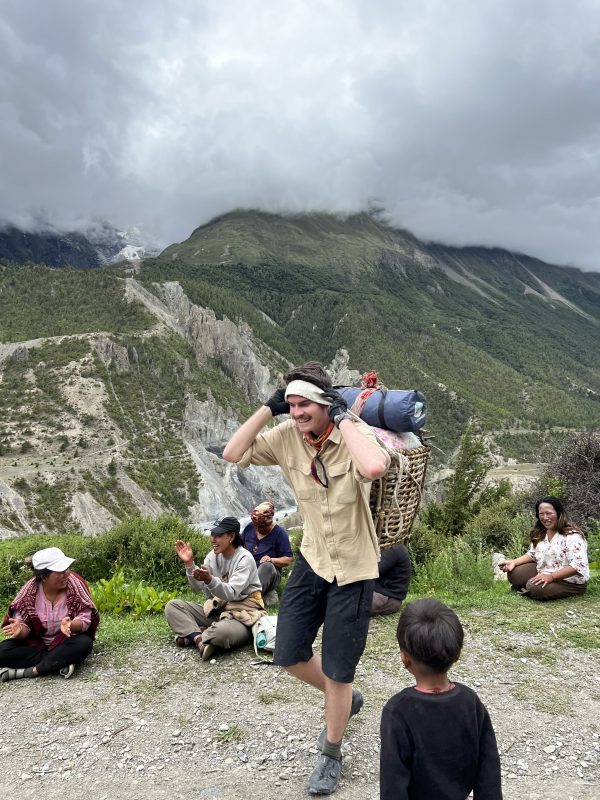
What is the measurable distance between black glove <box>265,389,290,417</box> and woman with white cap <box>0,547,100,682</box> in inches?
121

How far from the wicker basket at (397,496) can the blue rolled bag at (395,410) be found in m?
0.21

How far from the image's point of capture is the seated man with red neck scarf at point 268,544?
6766 mm

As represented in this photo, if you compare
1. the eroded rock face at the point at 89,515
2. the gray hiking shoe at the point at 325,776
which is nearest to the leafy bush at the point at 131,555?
the gray hiking shoe at the point at 325,776

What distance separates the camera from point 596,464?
13.7 m

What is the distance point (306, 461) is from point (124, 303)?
10986 cm

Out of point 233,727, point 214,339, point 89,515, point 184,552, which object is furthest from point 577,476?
point 214,339

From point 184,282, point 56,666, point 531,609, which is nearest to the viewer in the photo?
point 56,666

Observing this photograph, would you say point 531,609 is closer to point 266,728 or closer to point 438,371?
point 266,728

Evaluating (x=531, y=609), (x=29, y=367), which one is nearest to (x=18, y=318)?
(x=29, y=367)

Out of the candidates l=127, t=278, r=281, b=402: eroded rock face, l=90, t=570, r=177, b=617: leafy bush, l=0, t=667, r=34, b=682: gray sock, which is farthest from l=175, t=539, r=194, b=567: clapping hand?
l=127, t=278, r=281, b=402: eroded rock face

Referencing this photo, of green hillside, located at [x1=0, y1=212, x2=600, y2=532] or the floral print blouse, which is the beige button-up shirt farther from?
green hillside, located at [x1=0, y1=212, x2=600, y2=532]

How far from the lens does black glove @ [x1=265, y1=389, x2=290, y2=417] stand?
→ 312 cm

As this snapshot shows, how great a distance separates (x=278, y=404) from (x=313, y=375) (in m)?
0.30

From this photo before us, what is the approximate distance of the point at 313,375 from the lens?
3.00m
